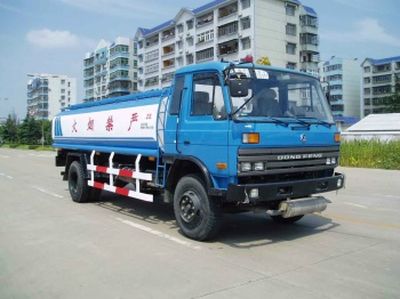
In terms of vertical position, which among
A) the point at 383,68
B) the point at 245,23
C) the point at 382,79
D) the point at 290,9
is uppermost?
the point at 290,9

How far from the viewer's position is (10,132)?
99562 millimetres

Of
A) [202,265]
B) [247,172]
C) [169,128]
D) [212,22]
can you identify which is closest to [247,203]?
[247,172]

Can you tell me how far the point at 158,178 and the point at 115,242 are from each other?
137cm

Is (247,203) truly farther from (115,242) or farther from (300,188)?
(115,242)

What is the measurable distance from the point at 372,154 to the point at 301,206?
16916 millimetres

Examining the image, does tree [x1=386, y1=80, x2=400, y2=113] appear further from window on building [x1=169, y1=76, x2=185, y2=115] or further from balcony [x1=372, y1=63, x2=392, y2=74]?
window on building [x1=169, y1=76, x2=185, y2=115]

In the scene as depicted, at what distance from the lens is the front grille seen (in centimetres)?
618

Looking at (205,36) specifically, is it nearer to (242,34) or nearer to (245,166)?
(242,34)

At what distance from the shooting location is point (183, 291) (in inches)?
191

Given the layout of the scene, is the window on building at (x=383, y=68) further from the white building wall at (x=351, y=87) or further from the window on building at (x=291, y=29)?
the window on building at (x=291, y=29)

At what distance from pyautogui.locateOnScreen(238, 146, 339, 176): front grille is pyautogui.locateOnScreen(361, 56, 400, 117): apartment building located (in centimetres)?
10624

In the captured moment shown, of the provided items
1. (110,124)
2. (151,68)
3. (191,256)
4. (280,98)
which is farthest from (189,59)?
(191,256)

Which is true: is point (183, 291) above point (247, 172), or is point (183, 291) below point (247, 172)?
below

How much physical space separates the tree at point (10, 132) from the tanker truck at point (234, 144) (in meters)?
96.9
